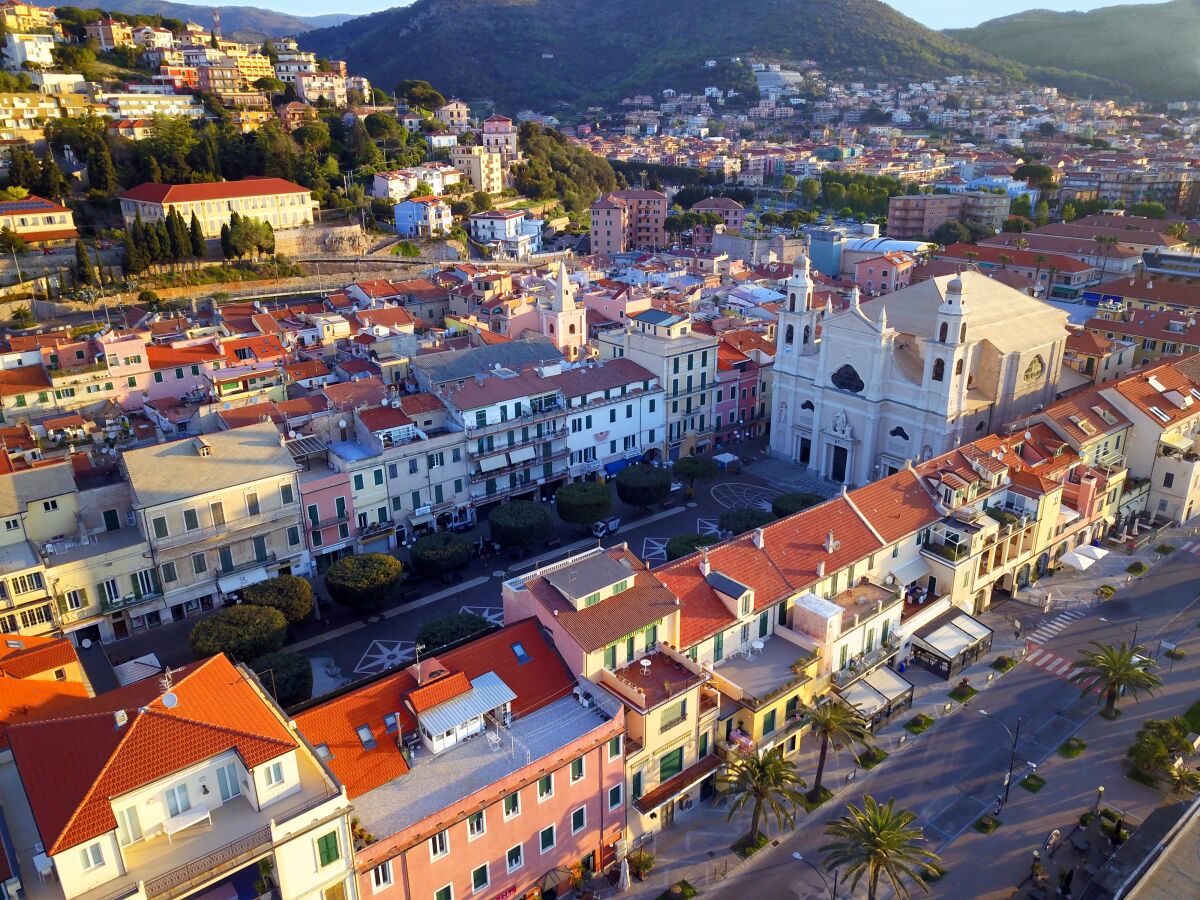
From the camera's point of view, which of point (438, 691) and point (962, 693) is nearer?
point (438, 691)

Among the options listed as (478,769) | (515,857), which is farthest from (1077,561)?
(478,769)

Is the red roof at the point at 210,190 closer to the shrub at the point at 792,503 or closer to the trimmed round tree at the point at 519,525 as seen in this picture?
the trimmed round tree at the point at 519,525

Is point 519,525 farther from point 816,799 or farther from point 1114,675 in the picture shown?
point 1114,675

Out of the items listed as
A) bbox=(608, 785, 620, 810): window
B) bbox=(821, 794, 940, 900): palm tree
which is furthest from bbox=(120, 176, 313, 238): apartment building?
bbox=(821, 794, 940, 900): palm tree

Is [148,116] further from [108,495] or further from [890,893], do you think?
[890,893]

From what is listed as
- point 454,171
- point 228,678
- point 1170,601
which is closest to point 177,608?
point 228,678

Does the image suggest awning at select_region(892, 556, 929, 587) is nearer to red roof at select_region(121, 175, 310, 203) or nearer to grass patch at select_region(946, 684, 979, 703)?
grass patch at select_region(946, 684, 979, 703)
